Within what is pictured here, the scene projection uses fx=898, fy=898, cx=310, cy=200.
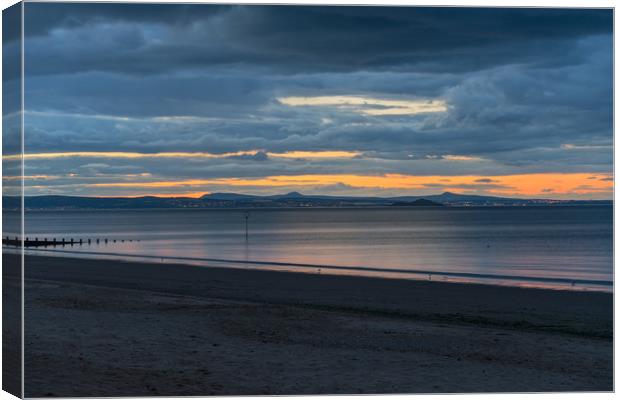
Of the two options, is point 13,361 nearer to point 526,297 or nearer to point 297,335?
point 297,335

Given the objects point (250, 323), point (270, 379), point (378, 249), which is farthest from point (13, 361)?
point (378, 249)

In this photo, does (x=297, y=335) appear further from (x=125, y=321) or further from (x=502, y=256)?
(x=502, y=256)

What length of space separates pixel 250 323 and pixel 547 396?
6322mm

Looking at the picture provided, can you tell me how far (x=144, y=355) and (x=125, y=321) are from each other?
12.3 feet

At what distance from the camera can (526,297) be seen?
21609 millimetres

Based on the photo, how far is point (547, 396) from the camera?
8617mm

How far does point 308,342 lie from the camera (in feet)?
39.0

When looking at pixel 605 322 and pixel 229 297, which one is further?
pixel 229 297

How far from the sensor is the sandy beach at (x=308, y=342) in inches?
352

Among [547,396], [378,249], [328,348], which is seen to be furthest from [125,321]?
[378,249]

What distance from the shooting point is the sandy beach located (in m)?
8.95

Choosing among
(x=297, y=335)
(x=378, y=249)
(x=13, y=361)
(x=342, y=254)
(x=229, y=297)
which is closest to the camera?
(x=13, y=361)

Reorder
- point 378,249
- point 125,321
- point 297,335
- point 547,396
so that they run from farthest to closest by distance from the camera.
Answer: point 378,249 < point 125,321 < point 297,335 < point 547,396

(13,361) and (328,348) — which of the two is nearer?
(13,361)
